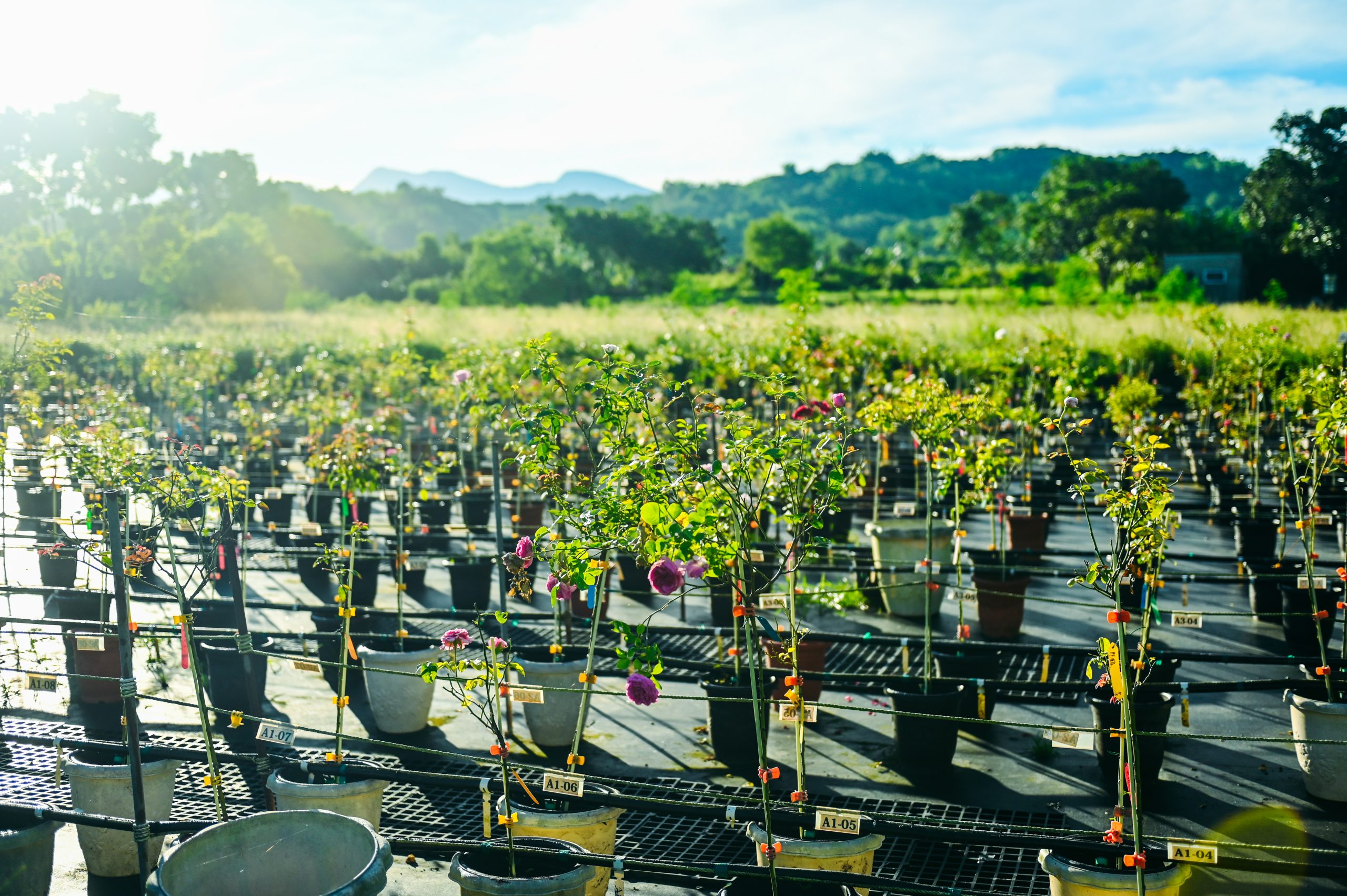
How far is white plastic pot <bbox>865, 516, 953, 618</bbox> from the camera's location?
8.54 m

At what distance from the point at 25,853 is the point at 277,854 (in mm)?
1387

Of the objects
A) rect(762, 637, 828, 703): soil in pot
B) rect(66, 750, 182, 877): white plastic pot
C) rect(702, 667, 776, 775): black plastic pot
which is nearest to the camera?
rect(66, 750, 182, 877): white plastic pot

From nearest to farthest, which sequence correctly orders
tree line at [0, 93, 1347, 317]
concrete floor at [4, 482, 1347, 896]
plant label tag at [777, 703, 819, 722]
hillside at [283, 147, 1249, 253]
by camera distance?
plant label tag at [777, 703, 819, 722] → concrete floor at [4, 482, 1347, 896] → tree line at [0, 93, 1347, 317] → hillside at [283, 147, 1249, 253]

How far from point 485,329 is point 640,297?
32.2 metres

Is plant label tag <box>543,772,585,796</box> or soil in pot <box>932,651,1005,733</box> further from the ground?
plant label tag <box>543,772,585,796</box>

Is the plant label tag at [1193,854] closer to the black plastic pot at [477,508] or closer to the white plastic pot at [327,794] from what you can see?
the white plastic pot at [327,794]

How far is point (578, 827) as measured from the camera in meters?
4.09

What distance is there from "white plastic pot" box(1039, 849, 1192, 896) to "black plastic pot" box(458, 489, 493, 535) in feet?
28.9

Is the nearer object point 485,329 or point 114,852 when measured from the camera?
point 114,852

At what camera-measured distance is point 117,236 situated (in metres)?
50.6

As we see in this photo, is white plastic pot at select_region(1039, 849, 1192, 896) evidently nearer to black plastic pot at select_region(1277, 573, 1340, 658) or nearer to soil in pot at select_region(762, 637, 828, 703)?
soil in pot at select_region(762, 637, 828, 703)

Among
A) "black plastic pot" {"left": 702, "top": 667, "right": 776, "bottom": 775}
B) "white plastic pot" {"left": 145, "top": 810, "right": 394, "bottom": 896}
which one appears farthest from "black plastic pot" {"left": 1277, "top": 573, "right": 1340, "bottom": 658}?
"white plastic pot" {"left": 145, "top": 810, "right": 394, "bottom": 896}

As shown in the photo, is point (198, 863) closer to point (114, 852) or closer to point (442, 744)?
point (114, 852)

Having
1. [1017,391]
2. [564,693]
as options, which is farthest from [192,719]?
[1017,391]
